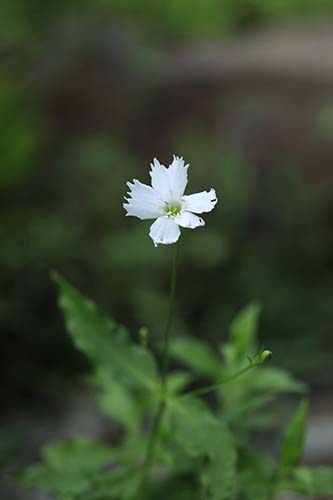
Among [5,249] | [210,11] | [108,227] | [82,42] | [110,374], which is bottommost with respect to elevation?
[110,374]

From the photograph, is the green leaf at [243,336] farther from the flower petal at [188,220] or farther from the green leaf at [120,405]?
the flower petal at [188,220]

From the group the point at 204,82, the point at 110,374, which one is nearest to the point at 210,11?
the point at 204,82

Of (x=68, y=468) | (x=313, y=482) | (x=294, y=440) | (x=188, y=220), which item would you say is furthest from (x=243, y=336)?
(x=188, y=220)

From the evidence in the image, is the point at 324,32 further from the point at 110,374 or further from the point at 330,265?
the point at 110,374

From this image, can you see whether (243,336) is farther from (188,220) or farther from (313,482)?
(188,220)

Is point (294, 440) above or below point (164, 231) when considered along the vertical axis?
below

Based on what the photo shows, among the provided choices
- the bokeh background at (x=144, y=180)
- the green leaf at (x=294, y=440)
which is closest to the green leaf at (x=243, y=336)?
the green leaf at (x=294, y=440)
